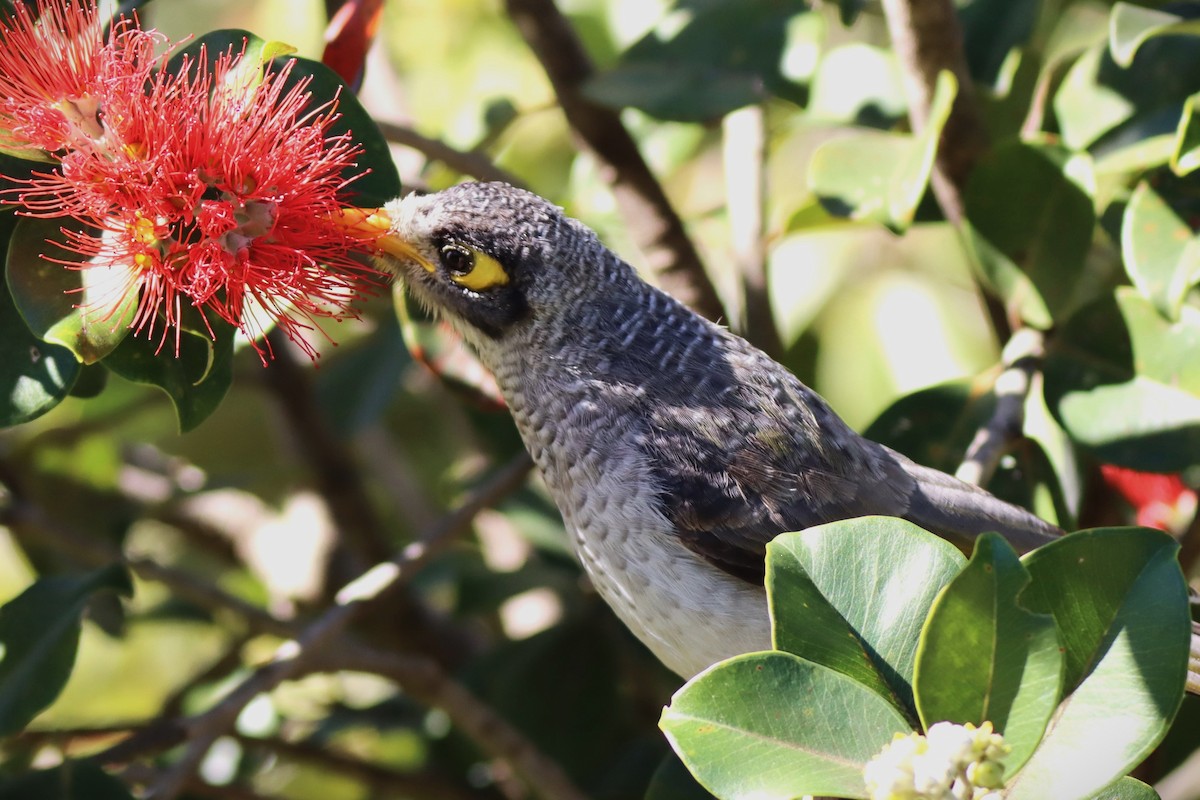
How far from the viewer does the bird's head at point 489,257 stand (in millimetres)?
2086

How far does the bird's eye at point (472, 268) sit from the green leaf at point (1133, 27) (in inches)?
42.2

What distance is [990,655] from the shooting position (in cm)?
133

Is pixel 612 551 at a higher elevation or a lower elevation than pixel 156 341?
lower

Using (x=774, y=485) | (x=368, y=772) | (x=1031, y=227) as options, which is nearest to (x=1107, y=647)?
(x=774, y=485)

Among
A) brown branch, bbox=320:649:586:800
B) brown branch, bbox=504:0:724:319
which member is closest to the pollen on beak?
brown branch, bbox=504:0:724:319

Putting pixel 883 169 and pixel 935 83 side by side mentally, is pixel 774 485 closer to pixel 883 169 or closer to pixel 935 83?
pixel 883 169

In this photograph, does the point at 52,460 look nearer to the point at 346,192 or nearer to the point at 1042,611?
the point at 346,192

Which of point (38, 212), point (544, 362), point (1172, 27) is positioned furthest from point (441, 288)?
point (1172, 27)

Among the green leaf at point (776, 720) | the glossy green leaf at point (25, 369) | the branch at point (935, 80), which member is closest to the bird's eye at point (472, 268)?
the glossy green leaf at point (25, 369)

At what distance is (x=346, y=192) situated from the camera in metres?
1.80

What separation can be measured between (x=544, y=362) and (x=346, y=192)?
55 cm

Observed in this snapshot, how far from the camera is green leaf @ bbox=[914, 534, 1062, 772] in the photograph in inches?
51.4

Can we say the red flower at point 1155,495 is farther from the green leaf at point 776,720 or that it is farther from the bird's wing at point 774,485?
the green leaf at point 776,720

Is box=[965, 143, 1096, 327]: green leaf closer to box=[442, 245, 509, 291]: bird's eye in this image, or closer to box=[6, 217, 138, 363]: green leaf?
box=[442, 245, 509, 291]: bird's eye
